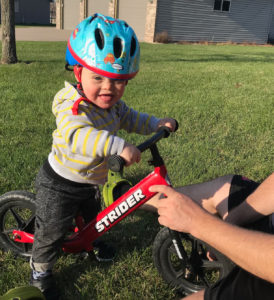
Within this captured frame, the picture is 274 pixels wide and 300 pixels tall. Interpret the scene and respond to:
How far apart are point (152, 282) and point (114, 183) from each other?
872 mm

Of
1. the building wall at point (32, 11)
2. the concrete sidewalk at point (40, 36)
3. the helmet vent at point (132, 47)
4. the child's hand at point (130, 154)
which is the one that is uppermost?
the helmet vent at point (132, 47)

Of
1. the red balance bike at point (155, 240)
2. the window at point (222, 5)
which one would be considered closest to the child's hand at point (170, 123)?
the red balance bike at point (155, 240)

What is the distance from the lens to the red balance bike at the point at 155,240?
182cm

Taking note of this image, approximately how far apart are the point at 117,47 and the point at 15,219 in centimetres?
152

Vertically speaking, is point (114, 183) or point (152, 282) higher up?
point (114, 183)

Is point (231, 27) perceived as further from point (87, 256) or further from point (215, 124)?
point (87, 256)

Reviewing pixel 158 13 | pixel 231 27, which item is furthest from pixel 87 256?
pixel 231 27

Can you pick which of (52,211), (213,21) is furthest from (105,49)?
(213,21)

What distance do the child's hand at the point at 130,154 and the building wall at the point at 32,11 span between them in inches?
1682

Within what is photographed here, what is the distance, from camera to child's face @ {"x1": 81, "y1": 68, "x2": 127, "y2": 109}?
185cm

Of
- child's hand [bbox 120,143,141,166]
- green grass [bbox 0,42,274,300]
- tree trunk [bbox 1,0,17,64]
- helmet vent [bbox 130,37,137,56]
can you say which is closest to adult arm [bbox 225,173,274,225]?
green grass [bbox 0,42,274,300]

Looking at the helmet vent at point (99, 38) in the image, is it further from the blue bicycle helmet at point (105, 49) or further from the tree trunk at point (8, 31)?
the tree trunk at point (8, 31)

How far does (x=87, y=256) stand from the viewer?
253cm

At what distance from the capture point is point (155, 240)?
217 centimetres
